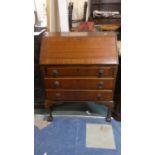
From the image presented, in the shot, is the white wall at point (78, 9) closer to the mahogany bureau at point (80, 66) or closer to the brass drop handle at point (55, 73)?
the mahogany bureau at point (80, 66)

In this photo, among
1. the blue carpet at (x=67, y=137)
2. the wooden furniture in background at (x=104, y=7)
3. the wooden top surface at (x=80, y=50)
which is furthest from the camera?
the wooden furniture in background at (x=104, y=7)

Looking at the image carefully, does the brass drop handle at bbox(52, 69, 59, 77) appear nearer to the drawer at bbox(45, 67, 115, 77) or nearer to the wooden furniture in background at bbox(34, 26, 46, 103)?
the drawer at bbox(45, 67, 115, 77)

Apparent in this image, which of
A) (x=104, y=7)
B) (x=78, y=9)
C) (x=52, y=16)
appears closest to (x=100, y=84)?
(x=52, y=16)

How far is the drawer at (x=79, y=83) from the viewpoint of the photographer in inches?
75.1

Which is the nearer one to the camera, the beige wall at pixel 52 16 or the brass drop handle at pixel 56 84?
the brass drop handle at pixel 56 84

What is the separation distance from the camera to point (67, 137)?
190 cm

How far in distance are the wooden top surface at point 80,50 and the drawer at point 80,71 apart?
0.19 feet

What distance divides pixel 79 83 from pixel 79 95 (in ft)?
0.43

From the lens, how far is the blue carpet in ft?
5.63

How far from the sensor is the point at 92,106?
2.39m

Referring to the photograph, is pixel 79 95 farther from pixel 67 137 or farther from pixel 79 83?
pixel 67 137

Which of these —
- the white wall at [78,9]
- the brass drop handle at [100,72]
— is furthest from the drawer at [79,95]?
the white wall at [78,9]

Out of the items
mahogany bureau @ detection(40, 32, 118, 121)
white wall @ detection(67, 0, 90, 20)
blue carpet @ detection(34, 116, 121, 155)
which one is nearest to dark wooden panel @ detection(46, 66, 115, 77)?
mahogany bureau @ detection(40, 32, 118, 121)
